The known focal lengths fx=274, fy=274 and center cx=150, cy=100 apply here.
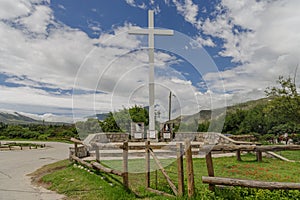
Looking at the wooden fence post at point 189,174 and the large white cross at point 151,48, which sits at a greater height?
the large white cross at point 151,48

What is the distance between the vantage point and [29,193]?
7.46 metres

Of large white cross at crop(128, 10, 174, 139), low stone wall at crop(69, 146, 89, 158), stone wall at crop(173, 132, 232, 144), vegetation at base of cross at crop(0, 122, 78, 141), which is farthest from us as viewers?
vegetation at base of cross at crop(0, 122, 78, 141)

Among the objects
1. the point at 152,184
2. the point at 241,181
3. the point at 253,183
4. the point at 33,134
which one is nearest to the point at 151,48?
the point at 152,184

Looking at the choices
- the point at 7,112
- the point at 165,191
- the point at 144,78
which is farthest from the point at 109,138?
the point at 7,112

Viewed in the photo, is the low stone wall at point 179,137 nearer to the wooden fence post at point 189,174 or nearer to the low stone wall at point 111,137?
the low stone wall at point 111,137

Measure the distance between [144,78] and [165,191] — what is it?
476 inches

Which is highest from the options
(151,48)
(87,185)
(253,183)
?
(151,48)

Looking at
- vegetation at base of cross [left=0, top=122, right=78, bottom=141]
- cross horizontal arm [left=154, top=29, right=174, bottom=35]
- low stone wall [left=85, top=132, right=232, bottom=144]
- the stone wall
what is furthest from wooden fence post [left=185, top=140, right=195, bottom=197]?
vegetation at base of cross [left=0, top=122, right=78, bottom=141]

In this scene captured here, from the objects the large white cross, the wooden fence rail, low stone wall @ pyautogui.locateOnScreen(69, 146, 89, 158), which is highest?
the large white cross

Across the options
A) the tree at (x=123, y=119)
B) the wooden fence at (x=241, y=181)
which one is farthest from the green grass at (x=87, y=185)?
the tree at (x=123, y=119)

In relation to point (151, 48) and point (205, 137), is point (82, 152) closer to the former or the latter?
point (151, 48)

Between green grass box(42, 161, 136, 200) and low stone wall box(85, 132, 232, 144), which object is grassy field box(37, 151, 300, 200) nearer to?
green grass box(42, 161, 136, 200)

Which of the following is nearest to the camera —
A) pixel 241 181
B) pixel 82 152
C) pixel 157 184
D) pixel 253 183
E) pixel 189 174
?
pixel 253 183

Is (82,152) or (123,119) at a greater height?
(123,119)
